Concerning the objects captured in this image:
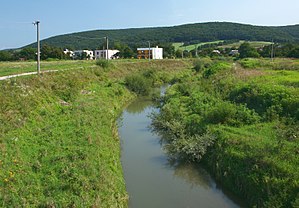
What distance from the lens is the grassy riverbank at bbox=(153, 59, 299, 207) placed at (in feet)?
34.8

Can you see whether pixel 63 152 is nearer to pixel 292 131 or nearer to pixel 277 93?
pixel 292 131

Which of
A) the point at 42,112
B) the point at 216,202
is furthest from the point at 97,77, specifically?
the point at 216,202

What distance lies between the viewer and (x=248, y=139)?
45.1 feet

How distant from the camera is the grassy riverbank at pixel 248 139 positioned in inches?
417

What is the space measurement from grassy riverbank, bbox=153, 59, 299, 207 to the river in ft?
1.89

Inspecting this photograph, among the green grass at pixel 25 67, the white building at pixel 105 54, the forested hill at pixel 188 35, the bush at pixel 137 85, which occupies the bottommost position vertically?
the bush at pixel 137 85

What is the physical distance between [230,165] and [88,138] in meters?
6.42

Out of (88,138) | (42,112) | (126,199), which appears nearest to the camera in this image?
(126,199)

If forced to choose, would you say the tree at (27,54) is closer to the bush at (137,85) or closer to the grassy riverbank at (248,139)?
the bush at (137,85)

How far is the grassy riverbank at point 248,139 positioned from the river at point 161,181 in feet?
1.89

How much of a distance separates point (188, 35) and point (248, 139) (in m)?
151

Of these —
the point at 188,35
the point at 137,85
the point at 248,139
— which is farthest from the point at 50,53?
the point at 188,35

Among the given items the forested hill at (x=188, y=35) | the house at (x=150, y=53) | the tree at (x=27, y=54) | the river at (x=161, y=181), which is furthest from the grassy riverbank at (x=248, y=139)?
the forested hill at (x=188, y=35)

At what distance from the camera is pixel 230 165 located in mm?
12758
